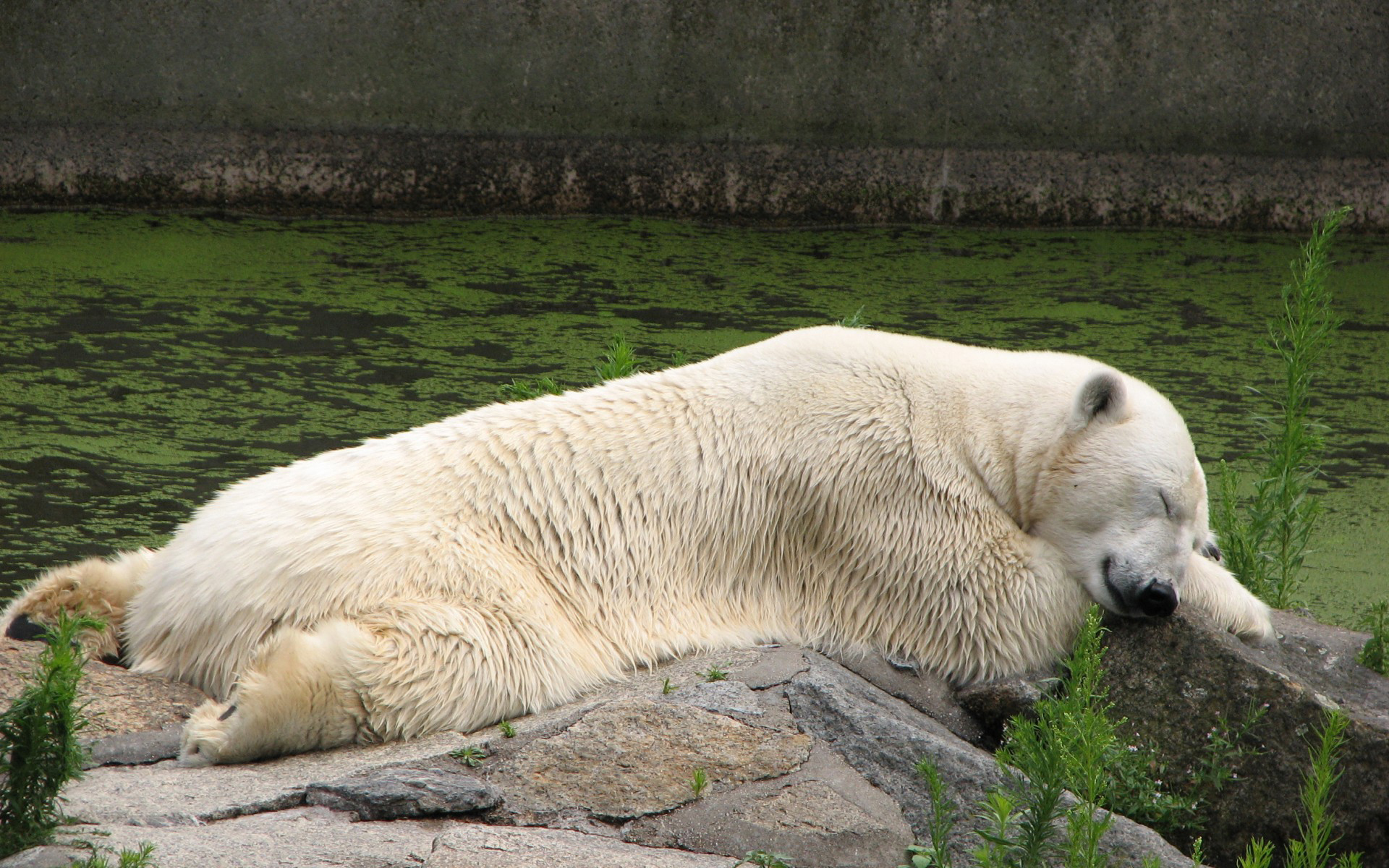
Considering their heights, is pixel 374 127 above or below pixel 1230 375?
above

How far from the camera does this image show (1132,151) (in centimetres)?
855

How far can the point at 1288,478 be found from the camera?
3826 millimetres

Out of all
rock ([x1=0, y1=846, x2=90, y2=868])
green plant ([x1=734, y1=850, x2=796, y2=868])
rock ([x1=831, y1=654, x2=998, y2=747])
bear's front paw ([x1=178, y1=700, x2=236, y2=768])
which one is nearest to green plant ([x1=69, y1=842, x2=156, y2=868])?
rock ([x1=0, y1=846, x2=90, y2=868])

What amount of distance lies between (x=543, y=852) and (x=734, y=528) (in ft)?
4.02

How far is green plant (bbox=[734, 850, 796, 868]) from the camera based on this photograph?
2.18 meters

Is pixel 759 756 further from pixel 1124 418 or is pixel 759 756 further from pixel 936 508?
pixel 1124 418

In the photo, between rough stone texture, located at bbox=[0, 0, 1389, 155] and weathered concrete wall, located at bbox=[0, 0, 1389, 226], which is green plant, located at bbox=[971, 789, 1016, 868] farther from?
rough stone texture, located at bbox=[0, 0, 1389, 155]

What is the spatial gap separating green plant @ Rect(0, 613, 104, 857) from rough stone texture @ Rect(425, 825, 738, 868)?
21.9 inches

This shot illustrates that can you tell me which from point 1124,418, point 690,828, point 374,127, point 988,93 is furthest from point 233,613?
point 988,93

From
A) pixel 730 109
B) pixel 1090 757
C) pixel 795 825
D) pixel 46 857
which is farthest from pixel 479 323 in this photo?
pixel 1090 757

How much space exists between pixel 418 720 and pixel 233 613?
19.3 inches

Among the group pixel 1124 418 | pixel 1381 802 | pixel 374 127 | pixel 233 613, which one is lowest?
pixel 1381 802

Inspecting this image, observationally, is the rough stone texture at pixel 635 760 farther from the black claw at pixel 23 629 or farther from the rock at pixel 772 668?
the black claw at pixel 23 629

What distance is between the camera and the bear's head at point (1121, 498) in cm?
311
